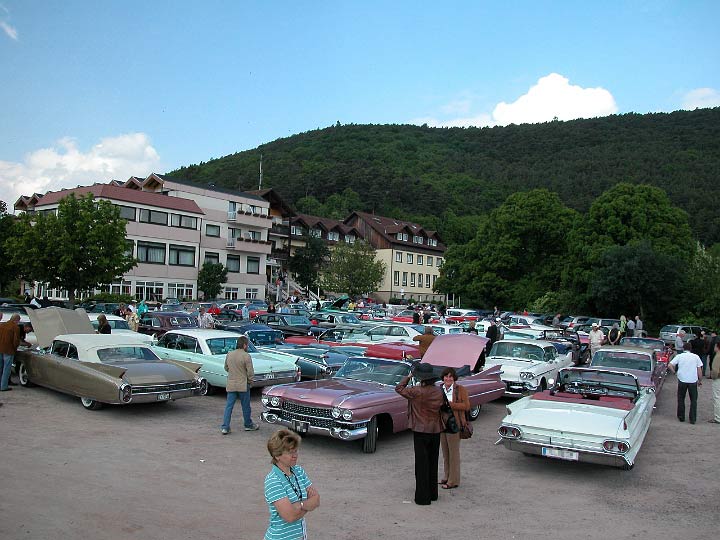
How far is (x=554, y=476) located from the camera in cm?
861

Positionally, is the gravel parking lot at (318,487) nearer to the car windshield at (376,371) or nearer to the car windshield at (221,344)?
the car windshield at (376,371)

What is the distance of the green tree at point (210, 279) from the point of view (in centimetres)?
5103

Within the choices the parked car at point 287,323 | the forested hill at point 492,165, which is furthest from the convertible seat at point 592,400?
the forested hill at point 492,165

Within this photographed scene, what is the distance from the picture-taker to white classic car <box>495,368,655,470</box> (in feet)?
26.2

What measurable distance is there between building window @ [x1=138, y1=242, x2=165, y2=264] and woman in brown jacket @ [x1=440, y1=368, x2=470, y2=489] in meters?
43.9

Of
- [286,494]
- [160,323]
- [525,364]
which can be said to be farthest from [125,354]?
[160,323]

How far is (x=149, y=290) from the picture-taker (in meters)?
48.8

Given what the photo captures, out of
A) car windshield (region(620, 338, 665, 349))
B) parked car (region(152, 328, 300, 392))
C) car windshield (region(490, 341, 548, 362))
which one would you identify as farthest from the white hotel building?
car windshield (region(620, 338, 665, 349))

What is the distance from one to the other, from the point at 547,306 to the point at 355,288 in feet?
62.3

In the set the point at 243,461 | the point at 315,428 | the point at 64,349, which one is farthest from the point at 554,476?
the point at 64,349

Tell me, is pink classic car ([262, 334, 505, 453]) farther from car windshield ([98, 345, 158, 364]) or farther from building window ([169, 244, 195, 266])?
building window ([169, 244, 195, 266])

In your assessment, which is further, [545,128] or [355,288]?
[545,128]

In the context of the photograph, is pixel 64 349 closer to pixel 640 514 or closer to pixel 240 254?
pixel 640 514

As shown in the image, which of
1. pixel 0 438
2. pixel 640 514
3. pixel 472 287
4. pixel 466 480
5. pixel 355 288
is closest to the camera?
pixel 640 514
